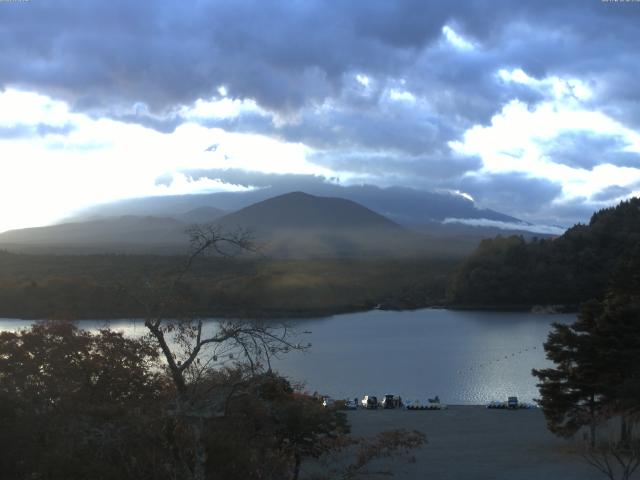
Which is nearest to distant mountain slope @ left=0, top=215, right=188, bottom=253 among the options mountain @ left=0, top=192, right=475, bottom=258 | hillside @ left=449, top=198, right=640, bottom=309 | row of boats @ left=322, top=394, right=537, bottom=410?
mountain @ left=0, top=192, right=475, bottom=258

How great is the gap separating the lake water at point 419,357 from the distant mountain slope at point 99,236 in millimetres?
44519

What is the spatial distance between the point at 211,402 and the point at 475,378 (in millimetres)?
21831

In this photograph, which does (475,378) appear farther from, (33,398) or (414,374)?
(33,398)

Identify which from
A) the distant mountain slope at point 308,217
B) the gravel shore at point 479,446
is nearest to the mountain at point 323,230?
the distant mountain slope at point 308,217

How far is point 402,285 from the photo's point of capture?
213ft

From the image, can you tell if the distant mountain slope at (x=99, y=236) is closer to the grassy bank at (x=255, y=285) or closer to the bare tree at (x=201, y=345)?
the grassy bank at (x=255, y=285)

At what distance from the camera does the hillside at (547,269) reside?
185 feet

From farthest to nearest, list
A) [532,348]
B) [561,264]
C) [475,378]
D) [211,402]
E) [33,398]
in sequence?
[561,264] → [532,348] → [475,378] → [33,398] → [211,402]

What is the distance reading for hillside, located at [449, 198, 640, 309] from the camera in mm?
56531

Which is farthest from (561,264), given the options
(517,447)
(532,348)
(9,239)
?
(9,239)

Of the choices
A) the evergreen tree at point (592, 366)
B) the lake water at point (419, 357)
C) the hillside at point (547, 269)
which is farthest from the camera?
the hillside at point (547, 269)

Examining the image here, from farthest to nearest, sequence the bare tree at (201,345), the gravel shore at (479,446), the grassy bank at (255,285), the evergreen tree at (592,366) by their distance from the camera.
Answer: the grassy bank at (255,285) → the evergreen tree at (592,366) → the gravel shore at (479,446) → the bare tree at (201,345)

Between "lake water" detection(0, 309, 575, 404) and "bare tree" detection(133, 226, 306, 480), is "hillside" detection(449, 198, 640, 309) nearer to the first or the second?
"lake water" detection(0, 309, 575, 404)

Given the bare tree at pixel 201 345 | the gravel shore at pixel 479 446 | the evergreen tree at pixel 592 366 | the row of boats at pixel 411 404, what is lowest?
the row of boats at pixel 411 404
